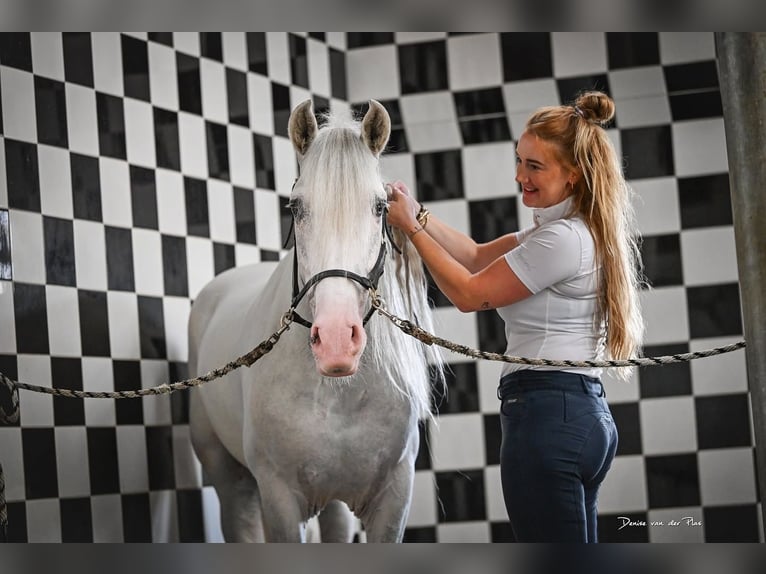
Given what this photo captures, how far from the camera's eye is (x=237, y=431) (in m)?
3.69

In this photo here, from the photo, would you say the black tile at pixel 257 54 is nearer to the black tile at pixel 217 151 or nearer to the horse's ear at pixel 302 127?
the black tile at pixel 217 151

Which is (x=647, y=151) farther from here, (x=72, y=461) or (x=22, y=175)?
(x=72, y=461)

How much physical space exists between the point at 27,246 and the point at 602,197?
6.88ft

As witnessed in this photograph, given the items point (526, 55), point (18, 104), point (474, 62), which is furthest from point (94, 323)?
point (526, 55)

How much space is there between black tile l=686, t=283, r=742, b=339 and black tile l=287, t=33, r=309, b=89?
2117 millimetres

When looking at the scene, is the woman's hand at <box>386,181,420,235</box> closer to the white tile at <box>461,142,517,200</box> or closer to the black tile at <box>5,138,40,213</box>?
the black tile at <box>5,138,40,213</box>

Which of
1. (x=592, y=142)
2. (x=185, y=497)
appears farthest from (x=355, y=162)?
(x=185, y=497)

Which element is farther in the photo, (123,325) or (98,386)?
(123,325)

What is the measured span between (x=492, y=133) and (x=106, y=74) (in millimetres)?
1905

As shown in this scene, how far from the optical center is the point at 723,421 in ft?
15.6

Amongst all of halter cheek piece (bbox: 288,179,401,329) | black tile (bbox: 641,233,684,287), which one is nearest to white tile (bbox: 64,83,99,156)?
halter cheek piece (bbox: 288,179,401,329)

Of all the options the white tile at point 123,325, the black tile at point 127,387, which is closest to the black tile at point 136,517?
the black tile at point 127,387

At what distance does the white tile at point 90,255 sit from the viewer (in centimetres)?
393

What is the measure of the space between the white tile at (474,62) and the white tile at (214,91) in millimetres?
1124
